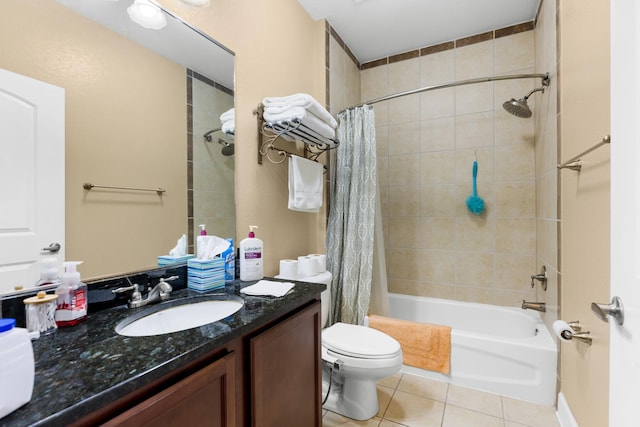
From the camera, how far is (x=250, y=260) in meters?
1.38

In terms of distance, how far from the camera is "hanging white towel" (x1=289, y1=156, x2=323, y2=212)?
175 centimetres

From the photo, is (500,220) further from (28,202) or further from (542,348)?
(28,202)

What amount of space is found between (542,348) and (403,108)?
2064 mm

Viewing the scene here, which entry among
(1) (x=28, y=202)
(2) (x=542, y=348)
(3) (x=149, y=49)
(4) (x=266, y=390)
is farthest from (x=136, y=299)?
(2) (x=542, y=348)

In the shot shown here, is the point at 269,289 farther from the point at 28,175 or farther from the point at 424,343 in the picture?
the point at 424,343

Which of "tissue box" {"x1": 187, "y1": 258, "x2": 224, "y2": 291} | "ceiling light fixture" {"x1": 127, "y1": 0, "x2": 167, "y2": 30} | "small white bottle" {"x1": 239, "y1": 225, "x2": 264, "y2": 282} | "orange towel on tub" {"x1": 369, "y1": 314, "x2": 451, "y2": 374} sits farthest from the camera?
"orange towel on tub" {"x1": 369, "y1": 314, "x2": 451, "y2": 374}

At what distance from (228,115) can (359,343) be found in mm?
1361

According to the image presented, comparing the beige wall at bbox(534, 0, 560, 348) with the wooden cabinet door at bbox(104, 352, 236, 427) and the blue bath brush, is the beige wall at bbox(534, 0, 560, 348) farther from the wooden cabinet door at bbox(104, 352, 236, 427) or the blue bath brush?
the wooden cabinet door at bbox(104, 352, 236, 427)

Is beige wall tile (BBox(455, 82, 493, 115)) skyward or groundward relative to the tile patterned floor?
skyward

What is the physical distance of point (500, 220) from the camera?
2369 mm

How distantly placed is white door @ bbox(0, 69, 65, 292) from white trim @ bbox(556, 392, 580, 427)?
7.24ft

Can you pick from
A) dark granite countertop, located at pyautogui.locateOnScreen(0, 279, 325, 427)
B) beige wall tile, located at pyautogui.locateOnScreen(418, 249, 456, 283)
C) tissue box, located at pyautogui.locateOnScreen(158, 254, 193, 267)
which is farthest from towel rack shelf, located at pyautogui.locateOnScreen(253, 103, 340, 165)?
beige wall tile, located at pyautogui.locateOnScreen(418, 249, 456, 283)

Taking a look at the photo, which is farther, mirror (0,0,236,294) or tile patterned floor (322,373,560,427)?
tile patterned floor (322,373,560,427)

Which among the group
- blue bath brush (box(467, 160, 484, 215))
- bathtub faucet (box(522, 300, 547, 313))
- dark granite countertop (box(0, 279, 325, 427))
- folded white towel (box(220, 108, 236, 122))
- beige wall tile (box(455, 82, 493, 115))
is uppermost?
beige wall tile (box(455, 82, 493, 115))
